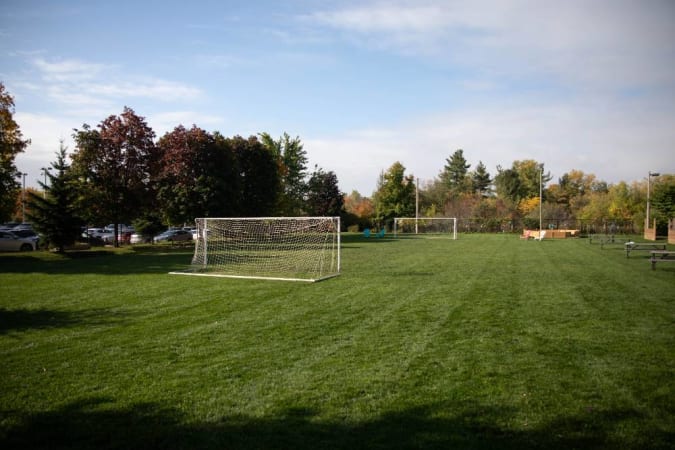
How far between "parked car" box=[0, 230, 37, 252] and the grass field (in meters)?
17.4

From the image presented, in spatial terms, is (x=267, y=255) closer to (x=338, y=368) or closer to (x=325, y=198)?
(x=338, y=368)

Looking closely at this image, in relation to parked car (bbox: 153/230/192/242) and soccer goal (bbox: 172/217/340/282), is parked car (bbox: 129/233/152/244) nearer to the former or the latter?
parked car (bbox: 153/230/192/242)

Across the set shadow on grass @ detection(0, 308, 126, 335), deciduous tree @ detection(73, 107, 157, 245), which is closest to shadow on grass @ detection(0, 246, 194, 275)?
deciduous tree @ detection(73, 107, 157, 245)

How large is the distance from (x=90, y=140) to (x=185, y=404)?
80.3 ft

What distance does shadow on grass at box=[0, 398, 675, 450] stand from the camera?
12.4 ft

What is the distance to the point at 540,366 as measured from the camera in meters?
5.74

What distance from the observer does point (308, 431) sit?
4.00m

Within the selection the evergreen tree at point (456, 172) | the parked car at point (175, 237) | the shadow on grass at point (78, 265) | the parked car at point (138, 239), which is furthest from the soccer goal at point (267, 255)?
the evergreen tree at point (456, 172)

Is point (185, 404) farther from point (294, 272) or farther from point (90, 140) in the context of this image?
point (90, 140)

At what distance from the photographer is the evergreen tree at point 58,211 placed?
21422mm

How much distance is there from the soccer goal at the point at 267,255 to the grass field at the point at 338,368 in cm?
373

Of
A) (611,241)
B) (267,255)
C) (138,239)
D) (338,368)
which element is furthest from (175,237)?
(338,368)

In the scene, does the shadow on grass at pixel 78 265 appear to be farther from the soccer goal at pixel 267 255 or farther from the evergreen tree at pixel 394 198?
the evergreen tree at pixel 394 198

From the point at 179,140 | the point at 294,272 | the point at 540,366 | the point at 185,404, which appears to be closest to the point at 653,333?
the point at 540,366
